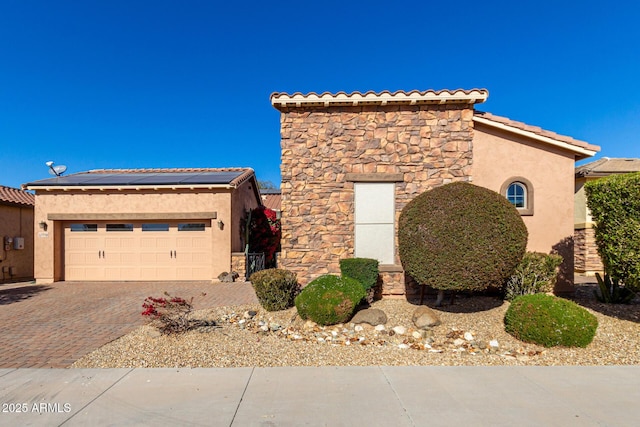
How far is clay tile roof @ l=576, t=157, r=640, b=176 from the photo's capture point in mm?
13102

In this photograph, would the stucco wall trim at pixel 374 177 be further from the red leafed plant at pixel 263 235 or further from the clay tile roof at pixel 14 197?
the clay tile roof at pixel 14 197

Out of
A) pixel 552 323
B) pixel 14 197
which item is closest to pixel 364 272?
pixel 552 323

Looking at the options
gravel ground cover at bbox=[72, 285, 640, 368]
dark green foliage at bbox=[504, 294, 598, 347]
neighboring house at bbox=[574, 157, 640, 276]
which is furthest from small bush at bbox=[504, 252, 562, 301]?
neighboring house at bbox=[574, 157, 640, 276]

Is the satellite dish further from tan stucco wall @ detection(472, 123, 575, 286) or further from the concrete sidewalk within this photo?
tan stucco wall @ detection(472, 123, 575, 286)

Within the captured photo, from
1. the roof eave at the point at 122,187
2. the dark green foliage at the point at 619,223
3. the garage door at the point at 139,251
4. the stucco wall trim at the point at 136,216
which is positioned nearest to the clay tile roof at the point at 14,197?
the roof eave at the point at 122,187

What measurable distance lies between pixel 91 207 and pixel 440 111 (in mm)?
12809

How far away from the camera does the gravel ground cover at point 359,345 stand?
4898 mm

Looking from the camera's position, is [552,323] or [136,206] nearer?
[552,323]

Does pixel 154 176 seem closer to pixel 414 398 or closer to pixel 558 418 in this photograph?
pixel 414 398

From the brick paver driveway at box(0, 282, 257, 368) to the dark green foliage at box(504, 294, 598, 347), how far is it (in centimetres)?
630

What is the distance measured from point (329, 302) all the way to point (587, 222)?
12991mm

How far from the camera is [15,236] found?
13.8 metres

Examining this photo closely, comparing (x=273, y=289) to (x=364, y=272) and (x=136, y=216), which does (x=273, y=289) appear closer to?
(x=364, y=272)

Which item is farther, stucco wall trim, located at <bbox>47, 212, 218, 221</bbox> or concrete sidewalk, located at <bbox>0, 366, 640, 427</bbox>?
stucco wall trim, located at <bbox>47, 212, 218, 221</bbox>
